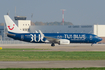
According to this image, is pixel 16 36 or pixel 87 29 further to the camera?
pixel 87 29

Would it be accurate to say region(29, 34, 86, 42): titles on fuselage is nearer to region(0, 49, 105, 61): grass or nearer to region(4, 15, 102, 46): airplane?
region(4, 15, 102, 46): airplane

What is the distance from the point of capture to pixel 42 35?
6544 centimetres

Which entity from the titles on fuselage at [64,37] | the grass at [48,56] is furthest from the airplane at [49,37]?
the grass at [48,56]

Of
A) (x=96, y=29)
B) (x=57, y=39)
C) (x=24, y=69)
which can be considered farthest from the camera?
(x=96, y=29)

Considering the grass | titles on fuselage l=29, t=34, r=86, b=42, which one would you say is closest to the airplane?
titles on fuselage l=29, t=34, r=86, b=42

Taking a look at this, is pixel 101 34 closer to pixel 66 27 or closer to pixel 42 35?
pixel 66 27

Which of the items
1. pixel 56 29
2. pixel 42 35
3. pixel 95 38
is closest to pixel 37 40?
pixel 42 35

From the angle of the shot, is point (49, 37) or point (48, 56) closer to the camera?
point (48, 56)

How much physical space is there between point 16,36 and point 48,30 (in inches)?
1604

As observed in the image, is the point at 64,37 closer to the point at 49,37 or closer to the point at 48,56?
the point at 49,37

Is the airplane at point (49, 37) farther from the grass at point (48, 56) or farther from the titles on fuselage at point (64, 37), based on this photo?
the grass at point (48, 56)

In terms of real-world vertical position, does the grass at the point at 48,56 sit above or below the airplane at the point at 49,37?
below

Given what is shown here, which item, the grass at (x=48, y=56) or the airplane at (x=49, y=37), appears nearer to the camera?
the grass at (x=48, y=56)

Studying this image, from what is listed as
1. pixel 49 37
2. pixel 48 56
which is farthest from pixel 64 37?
pixel 48 56
